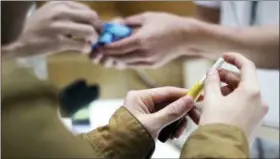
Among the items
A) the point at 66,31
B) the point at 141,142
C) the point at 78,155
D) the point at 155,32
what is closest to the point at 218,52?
the point at 155,32

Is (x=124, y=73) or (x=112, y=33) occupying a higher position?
(x=112, y=33)

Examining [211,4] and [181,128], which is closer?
[181,128]

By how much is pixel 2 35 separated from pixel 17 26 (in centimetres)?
2

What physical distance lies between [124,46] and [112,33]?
0.15ft

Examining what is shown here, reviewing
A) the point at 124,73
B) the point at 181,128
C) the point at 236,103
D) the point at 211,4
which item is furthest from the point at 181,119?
the point at 124,73

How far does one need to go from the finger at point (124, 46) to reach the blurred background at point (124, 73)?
0.32ft

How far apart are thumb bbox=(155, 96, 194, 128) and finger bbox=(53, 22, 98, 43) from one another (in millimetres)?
551

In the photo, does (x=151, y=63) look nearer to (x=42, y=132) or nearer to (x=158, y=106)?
(x=158, y=106)

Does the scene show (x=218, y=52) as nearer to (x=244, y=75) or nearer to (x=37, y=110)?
(x=244, y=75)

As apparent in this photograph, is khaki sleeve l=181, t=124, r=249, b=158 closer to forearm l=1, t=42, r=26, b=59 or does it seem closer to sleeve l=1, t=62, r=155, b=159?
sleeve l=1, t=62, r=155, b=159

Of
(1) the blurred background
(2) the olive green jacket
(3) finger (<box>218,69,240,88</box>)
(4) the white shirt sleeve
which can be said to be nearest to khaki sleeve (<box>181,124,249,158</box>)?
(2) the olive green jacket

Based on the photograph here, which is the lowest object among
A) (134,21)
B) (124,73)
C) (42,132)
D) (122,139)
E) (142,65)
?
(124,73)

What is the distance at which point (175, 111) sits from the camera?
637 millimetres

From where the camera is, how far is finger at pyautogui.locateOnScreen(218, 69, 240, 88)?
0.62m
